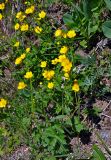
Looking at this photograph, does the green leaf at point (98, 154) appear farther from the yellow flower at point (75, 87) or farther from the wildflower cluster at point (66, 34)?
the wildflower cluster at point (66, 34)

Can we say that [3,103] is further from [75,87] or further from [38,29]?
[38,29]

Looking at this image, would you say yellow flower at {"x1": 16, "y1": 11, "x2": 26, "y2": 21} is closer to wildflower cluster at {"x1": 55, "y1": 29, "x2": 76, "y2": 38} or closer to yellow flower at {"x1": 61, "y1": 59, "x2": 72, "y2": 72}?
wildflower cluster at {"x1": 55, "y1": 29, "x2": 76, "y2": 38}

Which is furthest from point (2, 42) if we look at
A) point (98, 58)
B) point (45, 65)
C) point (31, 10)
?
point (98, 58)

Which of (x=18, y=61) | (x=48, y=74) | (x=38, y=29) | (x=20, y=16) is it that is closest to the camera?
(x=48, y=74)

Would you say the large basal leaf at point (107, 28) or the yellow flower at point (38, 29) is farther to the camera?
the yellow flower at point (38, 29)

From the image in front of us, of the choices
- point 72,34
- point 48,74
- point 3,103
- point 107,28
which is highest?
point 107,28

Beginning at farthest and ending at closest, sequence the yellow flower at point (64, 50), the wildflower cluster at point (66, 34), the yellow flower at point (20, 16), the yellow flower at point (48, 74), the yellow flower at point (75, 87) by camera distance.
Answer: the yellow flower at point (20, 16) → the wildflower cluster at point (66, 34) → the yellow flower at point (64, 50) → the yellow flower at point (48, 74) → the yellow flower at point (75, 87)

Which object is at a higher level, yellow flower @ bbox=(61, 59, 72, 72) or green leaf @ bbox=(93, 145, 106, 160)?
yellow flower @ bbox=(61, 59, 72, 72)

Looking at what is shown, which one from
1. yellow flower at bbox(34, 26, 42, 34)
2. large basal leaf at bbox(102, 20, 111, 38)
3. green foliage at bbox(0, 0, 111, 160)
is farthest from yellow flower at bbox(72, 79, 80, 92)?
yellow flower at bbox(34, 26, 42, 34)

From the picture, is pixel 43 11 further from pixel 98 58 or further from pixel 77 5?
pixel 98 58

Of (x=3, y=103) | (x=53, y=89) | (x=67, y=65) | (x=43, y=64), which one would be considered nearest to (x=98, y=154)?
(x=67, y=65)

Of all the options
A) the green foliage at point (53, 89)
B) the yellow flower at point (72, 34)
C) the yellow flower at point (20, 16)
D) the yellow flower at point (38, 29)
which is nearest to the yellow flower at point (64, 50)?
the green foliage at point (53, 89)

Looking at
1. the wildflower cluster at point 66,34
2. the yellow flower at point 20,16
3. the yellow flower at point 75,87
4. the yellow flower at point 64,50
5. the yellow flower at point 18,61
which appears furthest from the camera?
the yellow flower at point 20,16
